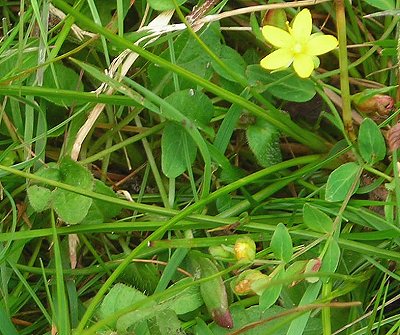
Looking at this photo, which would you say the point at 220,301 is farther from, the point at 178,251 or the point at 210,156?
the point at 210,156

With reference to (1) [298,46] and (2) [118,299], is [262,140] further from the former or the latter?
(2) [118,299]

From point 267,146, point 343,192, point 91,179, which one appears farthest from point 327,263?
point 91,179

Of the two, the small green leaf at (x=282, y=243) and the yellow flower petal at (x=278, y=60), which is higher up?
the yellow flower petal at (x=278, y=60)

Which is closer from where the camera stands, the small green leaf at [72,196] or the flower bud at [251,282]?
the flower bud at [251,282]

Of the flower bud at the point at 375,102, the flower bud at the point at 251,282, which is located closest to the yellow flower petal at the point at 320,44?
the flower bud at the point at 375,102

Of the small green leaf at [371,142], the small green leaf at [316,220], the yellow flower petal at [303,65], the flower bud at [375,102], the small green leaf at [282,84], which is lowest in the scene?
the small green leaf at [316,220]

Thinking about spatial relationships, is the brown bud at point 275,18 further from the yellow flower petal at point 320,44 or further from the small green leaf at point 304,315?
the small green leaf at point 304,315

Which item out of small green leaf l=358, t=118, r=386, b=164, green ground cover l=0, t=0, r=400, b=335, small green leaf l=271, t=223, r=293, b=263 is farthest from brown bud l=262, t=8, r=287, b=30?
small green leaf l=271, t=223, r=293, b=263
